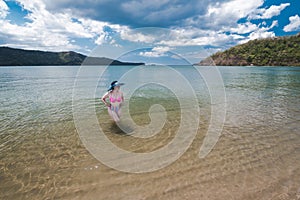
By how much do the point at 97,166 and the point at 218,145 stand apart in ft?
17.7

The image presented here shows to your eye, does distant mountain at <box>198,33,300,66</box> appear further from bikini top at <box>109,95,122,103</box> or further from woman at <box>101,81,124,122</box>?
bikini top at <box>109,95,122,103</box>

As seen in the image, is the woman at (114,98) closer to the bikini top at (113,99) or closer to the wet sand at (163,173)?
the bikini top at (113,99)

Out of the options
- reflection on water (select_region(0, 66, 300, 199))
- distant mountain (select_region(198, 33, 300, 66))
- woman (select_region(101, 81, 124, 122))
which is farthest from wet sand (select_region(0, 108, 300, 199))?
distant mountain (select_region(198, 33, 300, 66))

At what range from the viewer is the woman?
10.6 m

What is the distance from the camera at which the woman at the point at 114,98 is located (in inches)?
417

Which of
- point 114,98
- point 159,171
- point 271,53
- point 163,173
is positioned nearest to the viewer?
point 163,173

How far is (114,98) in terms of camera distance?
10875 millimetres

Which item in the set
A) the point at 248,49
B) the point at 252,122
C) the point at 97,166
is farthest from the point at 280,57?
the point at 97,166

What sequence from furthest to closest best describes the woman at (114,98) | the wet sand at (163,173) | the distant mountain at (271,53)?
the distant mountain at (271,53) → the woman at (114,98) → the wet sand at (163,173)

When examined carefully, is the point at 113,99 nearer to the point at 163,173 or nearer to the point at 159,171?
the point at 159,171

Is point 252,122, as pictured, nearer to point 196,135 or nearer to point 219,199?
point 196,135

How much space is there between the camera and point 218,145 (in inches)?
323

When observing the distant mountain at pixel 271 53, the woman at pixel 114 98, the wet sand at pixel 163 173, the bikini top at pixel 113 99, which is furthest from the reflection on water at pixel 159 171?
the distant mountain at pixel 271 53

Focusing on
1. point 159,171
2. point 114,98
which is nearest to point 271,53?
point 114,98
